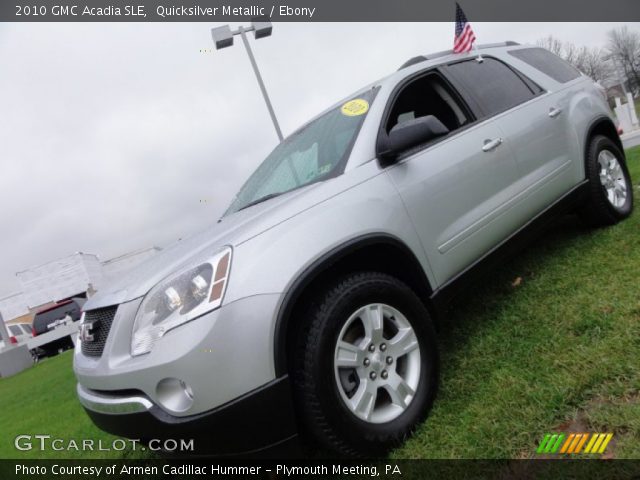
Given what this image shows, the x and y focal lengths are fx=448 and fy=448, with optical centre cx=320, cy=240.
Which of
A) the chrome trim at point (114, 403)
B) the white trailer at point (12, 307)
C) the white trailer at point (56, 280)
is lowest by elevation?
the white trailer at point (12, 307)

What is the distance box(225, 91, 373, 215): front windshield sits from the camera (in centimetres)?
264

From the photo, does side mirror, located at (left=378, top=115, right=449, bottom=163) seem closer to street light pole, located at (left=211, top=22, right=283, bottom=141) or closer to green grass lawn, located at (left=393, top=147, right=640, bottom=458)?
green grass lawn, located at (left=393, top=147, right=640, bottom=458)

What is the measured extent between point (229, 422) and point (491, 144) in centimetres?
236

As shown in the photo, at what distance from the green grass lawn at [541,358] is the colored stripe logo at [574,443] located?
0.03m

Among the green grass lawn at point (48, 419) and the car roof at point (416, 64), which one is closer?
the car roof at point (416, 64)

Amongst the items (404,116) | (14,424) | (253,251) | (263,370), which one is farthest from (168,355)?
(14,424)

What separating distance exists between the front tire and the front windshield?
0.75m

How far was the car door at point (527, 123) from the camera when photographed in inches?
125

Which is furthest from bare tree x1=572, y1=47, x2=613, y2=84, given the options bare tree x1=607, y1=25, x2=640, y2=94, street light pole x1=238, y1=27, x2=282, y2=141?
street light pole x1=238, y1=27, x2=282, y2=141

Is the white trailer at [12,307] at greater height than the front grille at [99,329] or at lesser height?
lesser

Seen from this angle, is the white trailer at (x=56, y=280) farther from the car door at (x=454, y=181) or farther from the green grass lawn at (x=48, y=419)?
the car door at (x=454, y=181)

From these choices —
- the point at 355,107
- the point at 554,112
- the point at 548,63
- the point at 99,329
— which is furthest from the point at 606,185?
the point at 99,329

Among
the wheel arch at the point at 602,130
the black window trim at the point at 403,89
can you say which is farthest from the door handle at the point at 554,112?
the black window trim at the point at 403,89

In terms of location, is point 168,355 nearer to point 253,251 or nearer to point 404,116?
point 253,251
